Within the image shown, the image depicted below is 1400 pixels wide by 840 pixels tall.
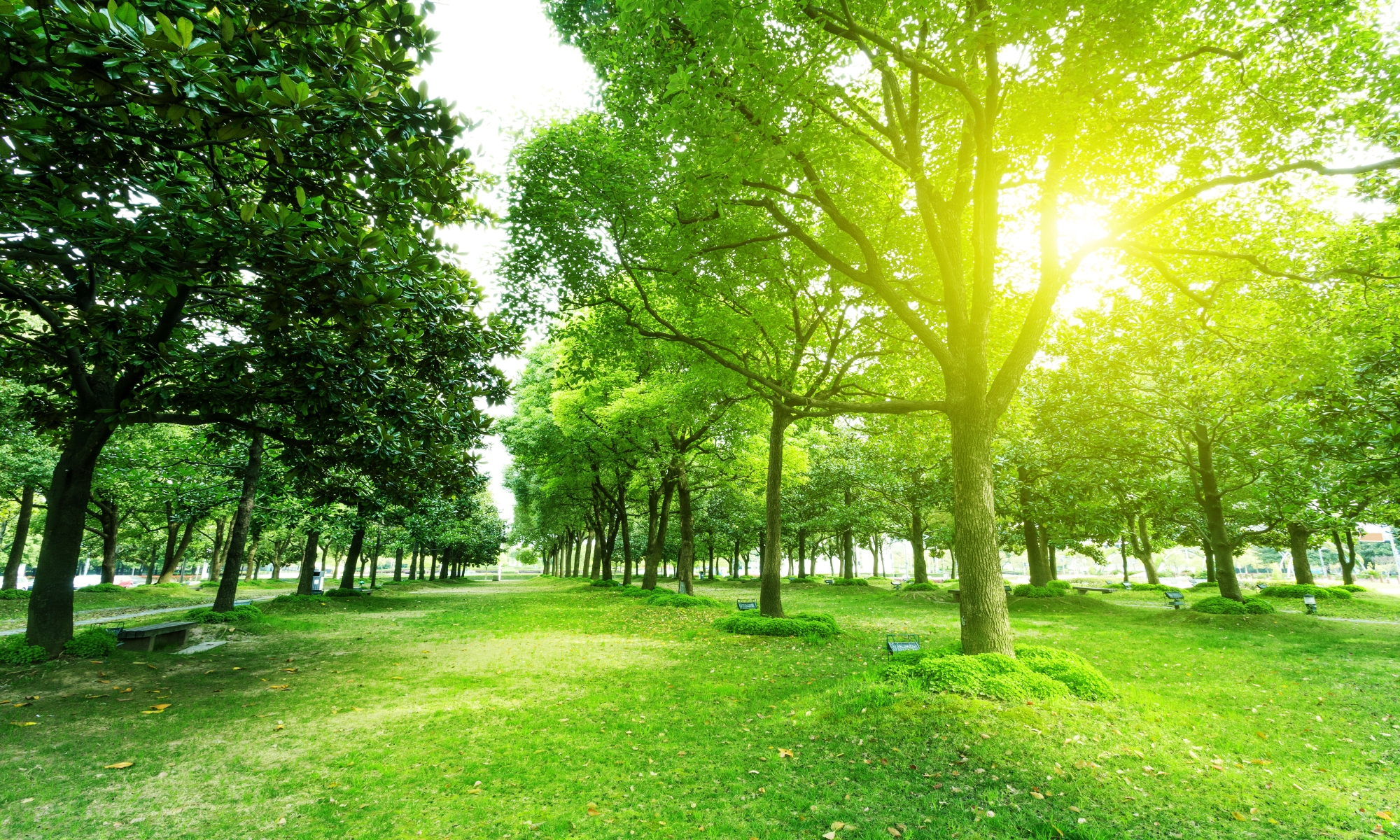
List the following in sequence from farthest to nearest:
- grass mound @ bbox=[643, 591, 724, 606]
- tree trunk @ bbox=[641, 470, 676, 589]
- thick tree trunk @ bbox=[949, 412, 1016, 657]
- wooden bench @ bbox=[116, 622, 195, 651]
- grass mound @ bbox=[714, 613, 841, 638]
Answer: tree trunk @ bbox=[641, 470, 676, 589], grass mound @ bbox=[643, 591, 724, 606], grass mound @ bbox=[714, 613, 841, 638], wooden bench @ bbox=[116, 622, 195, 651], thick tree trunk @ bbox=[949, 412, 1016, 657]

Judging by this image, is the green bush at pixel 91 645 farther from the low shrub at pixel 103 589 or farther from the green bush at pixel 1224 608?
the green bush at pixel 1224 608

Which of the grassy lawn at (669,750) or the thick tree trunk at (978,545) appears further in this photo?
the thick tree trunk at (978,545)

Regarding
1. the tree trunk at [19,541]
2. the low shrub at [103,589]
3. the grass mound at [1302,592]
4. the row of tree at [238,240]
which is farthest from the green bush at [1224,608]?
the tree trunk at [19,541]

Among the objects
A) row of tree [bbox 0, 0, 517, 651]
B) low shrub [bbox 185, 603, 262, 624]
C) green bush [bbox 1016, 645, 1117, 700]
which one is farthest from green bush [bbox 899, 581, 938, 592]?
low shrub [bbox 185, 603, 262, 624]

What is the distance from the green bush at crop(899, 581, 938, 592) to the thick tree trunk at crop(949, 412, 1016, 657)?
76.6ft

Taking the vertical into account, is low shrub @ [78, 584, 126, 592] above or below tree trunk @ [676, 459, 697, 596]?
below

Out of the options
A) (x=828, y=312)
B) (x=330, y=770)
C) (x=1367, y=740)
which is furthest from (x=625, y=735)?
(x=828, y=312)

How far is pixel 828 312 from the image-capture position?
14.7 metres

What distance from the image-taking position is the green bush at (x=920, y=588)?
29.5 meters

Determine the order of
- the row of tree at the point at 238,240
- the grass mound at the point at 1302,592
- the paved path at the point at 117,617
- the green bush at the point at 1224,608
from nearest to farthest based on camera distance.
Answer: the row of tree at the point at 238,240, the paved path at the point at 117,617, the green bush at the point at 1224,608, the grass mound at the point at 1302,592

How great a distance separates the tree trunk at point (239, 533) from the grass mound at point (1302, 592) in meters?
34.3

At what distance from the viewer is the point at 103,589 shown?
25.4 meters

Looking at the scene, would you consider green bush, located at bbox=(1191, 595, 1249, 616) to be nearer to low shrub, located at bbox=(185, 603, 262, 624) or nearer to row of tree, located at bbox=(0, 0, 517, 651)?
row of tree, located at bbox=(0, 0, 517, 651)

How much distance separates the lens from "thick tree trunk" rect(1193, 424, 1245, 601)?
1811 centimetres
